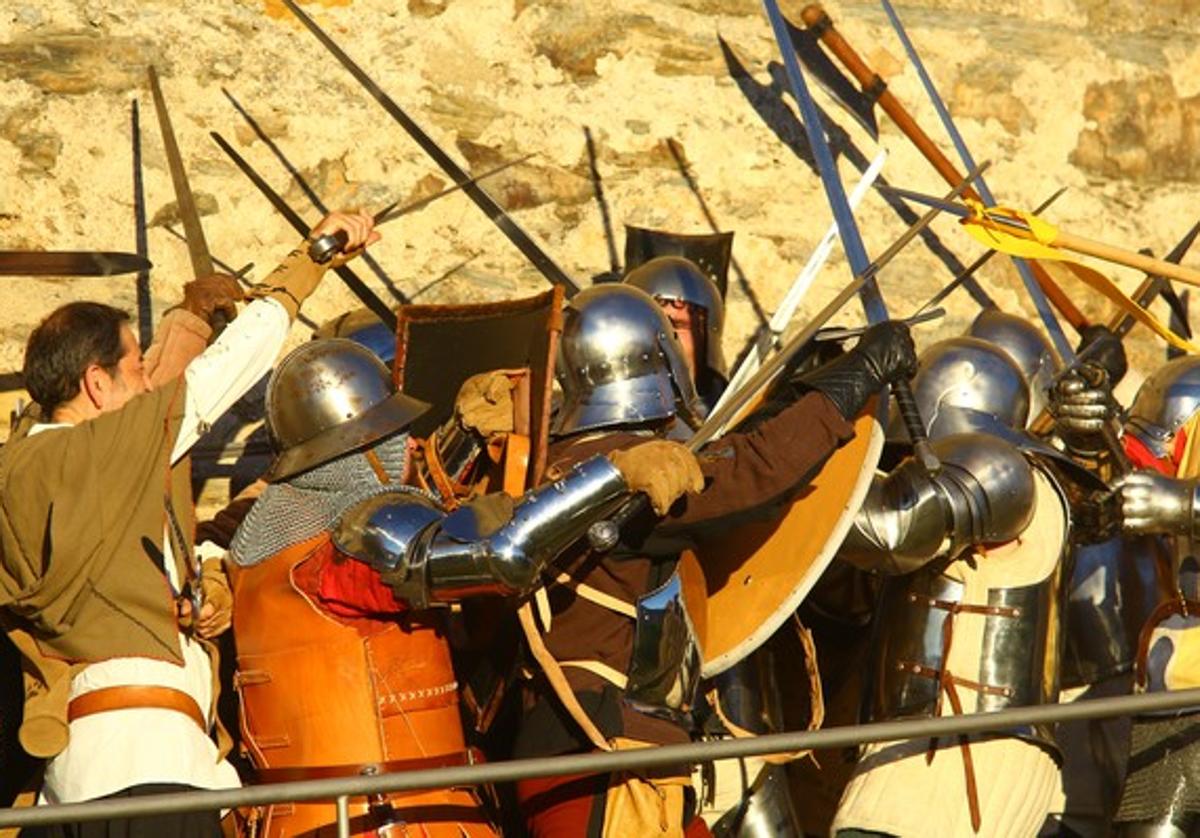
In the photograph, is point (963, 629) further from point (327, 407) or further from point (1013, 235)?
point (327, 407)

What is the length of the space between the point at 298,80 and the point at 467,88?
2.00ft

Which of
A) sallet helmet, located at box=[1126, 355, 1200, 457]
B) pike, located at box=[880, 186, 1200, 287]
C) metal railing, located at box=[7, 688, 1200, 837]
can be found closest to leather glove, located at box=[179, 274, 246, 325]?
metal railing, located at box=[7, 688, 1200, 837]

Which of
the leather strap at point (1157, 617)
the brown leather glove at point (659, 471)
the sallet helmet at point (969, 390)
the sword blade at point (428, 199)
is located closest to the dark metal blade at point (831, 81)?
the sword blade at point (428, 199)

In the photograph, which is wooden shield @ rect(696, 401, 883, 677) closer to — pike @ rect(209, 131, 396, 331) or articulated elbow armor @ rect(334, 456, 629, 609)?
articulated elbow armor @ rect(334, 456, 629, 609)

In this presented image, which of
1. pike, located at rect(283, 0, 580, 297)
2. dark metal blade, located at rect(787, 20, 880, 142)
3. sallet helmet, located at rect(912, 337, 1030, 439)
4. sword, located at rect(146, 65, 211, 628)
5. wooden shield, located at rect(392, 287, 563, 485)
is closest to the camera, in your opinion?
wooden shield, located at rect(392, 287, 563, 485)

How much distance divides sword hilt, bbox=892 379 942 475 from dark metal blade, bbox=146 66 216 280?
1941 mm

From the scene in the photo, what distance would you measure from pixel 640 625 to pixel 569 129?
3.24 m

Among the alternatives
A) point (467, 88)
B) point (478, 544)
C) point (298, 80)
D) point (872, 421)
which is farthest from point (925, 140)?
point (478, 544)

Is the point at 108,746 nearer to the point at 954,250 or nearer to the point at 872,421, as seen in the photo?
the point at 872,421

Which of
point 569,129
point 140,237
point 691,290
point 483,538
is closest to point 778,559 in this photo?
point 483,538

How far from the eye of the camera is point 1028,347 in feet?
25.8

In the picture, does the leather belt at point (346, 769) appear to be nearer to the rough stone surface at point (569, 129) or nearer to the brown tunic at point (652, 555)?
the brown tunic at point (652, 555)

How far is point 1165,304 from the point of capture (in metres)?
9.27

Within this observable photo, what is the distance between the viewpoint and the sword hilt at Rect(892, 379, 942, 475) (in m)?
6.04
